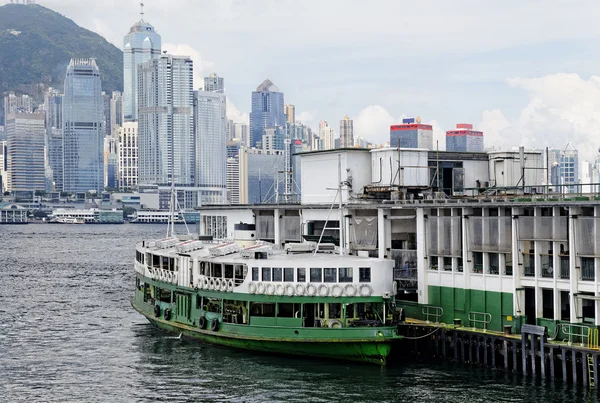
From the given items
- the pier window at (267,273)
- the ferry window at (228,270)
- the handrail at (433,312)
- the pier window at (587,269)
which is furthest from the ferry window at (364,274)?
the pier window at (587,269)

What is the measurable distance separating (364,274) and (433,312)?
13.7 ft

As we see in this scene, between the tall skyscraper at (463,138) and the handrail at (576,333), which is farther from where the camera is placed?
the tall skyscraper at (463,138)

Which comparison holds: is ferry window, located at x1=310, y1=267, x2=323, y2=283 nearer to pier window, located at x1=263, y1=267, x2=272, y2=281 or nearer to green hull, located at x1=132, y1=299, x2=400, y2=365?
pier window, located at x1=263, y1=267, x2=272, y2=281

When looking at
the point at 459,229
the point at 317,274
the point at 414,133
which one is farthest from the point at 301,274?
the point at 414,133

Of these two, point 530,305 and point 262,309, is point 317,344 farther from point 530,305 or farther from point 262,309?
point 530,305

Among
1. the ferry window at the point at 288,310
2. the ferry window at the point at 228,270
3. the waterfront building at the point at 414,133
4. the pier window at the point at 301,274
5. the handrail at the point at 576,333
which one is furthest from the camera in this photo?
the waterfront building at the point at 414,133

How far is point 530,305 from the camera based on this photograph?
37156mm

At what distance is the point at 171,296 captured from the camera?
47469 millimetres

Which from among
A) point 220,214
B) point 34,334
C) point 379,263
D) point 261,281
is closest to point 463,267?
point 379,263

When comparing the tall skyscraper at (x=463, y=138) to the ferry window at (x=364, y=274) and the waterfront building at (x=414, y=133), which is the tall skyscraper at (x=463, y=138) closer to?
the waterfront building at (x=414, y=133)

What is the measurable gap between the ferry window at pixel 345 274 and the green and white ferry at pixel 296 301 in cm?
4

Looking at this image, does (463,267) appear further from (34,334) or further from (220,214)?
(34,334)

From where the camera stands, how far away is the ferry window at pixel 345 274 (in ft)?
129

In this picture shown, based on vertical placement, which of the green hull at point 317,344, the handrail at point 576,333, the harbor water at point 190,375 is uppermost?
the handrail at point 576,333
